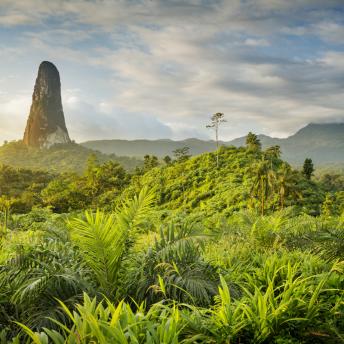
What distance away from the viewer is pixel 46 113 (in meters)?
170

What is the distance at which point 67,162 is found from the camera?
129 m

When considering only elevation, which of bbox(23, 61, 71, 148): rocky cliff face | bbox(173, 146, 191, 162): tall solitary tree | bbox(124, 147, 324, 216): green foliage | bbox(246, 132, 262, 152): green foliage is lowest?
bbox(124, 147, 324, 216): green foliage

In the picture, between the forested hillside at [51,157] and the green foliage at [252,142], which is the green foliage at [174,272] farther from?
the forested hillside at [51,157]

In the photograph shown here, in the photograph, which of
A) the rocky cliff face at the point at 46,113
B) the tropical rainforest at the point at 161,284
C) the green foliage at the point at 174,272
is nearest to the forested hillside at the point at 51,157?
the rocky cliff face at the point at 46,113

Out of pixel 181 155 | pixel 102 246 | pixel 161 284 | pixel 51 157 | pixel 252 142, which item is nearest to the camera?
pixel 161 284

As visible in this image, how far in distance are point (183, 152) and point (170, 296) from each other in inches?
2712

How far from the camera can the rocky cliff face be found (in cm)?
16138

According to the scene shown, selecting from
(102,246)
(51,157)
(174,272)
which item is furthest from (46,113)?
(174,272)

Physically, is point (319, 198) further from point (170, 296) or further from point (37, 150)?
point (37, 150)

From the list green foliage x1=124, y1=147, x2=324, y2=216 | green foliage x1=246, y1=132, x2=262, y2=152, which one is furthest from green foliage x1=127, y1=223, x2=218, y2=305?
green foliage x1=246, y1=132, x2=262, y2=152

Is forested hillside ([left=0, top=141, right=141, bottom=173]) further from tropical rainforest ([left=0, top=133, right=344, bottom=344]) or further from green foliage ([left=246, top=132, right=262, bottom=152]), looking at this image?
tropical rainforest ([left=0, top=133, right=344, bottom=344])

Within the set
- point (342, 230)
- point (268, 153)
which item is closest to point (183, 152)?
point (268, 153)

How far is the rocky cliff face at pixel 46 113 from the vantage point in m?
161

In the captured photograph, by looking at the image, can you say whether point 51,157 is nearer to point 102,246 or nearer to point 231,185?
point 231,185
